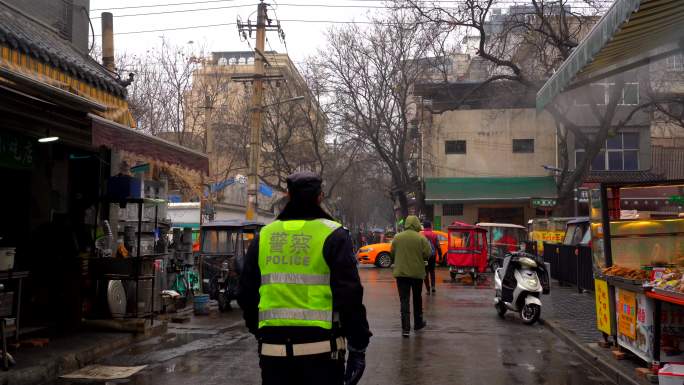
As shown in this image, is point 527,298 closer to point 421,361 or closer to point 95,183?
point 421,361

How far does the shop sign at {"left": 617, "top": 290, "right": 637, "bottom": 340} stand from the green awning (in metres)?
29.3

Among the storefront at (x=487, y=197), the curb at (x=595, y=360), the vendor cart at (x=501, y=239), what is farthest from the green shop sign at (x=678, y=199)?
the storefront at (x=487, y=197)

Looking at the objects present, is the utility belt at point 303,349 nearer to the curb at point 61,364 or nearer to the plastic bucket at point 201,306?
the curb at point 61,364

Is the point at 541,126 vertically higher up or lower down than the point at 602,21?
higher up

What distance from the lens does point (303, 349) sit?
3596 mm

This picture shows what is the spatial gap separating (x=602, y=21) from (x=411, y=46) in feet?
90.5

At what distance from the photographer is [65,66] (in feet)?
30.5

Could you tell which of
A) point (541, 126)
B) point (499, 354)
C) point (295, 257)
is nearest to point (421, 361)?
point (499, 354)

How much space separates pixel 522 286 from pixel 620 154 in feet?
96.3

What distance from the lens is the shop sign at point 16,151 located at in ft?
29.8

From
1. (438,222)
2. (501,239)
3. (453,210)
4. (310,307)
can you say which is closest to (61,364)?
(310,307)

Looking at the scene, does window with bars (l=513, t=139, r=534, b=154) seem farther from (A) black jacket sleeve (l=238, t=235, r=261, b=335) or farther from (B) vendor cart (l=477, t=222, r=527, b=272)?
(A) black jacket sleeve (l=238, t=235, r=261, b=335)

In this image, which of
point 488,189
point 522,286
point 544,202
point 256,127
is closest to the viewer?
point 522,286

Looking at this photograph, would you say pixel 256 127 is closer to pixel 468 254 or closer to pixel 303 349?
pixel 468 254
